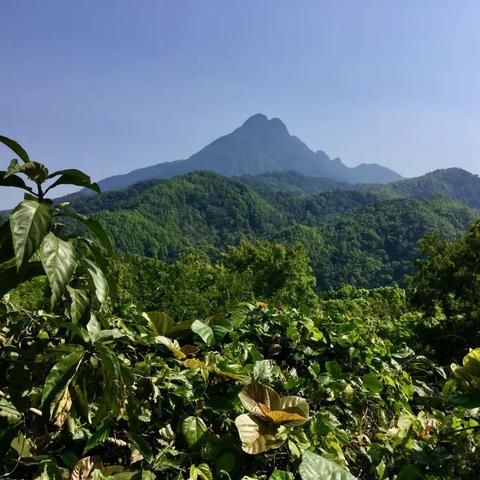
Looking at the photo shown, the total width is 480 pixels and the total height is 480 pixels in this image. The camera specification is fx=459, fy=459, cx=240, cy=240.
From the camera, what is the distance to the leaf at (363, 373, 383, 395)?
2.04 m

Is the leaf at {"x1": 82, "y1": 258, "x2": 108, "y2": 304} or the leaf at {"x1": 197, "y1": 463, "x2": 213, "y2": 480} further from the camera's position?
the leaf at {"x1": 197, "y1": 463, "x2": 213, "y2": 480}

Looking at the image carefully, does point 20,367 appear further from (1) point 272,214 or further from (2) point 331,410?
(1) point 272,214

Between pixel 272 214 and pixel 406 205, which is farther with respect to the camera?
pixel 272 214

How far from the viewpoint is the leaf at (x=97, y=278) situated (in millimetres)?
1238

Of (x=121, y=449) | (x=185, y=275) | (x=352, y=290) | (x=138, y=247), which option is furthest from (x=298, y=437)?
(x=138, y=247)

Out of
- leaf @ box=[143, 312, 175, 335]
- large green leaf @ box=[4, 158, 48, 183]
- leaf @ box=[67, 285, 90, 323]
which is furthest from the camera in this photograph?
leaf @ box=[143, 312, 175, 335]

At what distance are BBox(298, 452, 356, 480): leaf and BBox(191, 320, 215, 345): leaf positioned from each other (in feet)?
2.60

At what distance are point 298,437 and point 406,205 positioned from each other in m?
125

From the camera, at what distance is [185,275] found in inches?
585

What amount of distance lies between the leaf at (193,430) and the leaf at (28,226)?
844 millimetres

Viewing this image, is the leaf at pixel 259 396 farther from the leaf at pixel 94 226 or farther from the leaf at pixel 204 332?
the leaf at pixel 94 226

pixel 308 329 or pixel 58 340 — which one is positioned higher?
pixel 58 340

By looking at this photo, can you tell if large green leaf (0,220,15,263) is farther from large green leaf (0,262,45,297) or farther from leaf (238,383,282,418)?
leaf (238,383,282,418)

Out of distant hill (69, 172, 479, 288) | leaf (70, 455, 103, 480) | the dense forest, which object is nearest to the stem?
the dense forest
